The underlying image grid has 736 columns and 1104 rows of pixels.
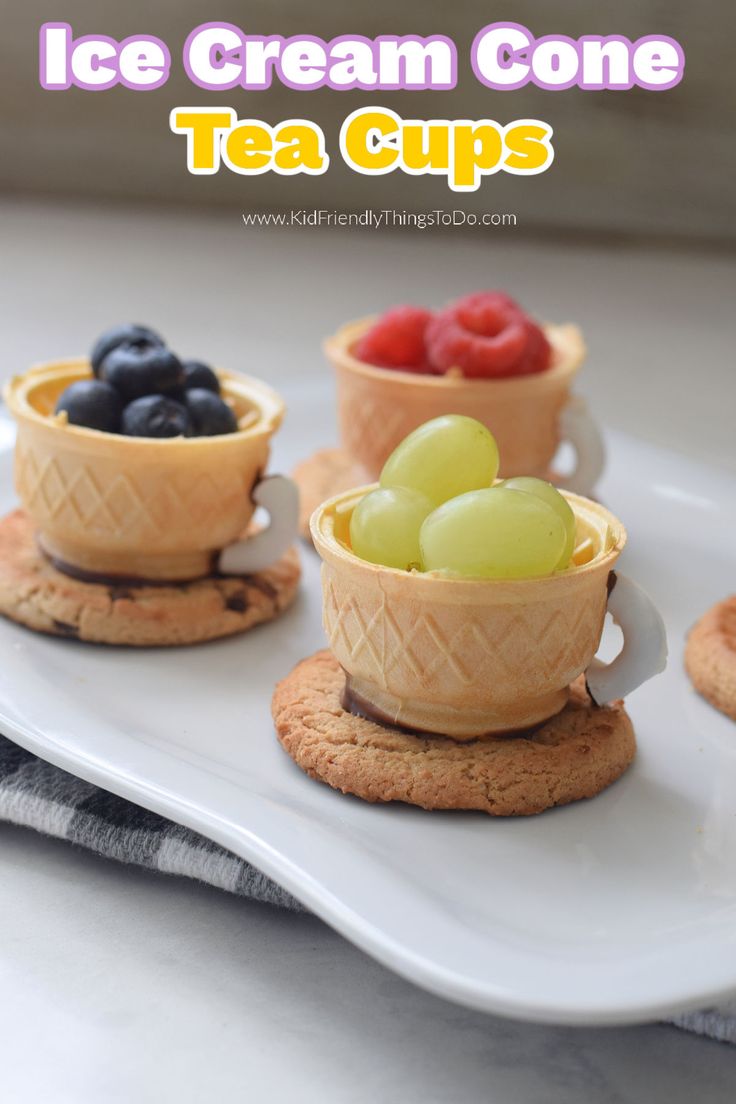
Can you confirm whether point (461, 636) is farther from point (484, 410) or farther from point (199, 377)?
point (484, 410)

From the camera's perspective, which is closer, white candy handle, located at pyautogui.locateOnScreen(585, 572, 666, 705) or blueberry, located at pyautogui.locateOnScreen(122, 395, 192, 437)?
white candy handle, located at pyautogui.locateOnScreen(585, 572, 666, 705)

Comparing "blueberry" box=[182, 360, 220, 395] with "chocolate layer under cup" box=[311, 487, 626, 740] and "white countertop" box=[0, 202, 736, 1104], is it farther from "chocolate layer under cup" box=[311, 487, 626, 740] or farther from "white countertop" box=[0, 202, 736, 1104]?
"white countertop" box=[0, 202, 736, 1104]

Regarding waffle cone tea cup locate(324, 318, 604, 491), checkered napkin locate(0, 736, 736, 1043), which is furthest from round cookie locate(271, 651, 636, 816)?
waffle cone tea cup locate(324, 318, 604, 491)

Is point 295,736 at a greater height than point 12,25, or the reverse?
point 12,25

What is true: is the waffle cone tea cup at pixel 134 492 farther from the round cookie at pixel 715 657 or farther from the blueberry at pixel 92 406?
the round cookie at pixel 715 657

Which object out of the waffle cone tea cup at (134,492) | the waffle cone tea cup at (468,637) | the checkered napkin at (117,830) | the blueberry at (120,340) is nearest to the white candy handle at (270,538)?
the waffle cone tea cup at (134,492)

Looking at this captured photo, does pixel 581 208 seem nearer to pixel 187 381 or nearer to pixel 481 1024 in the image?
pixel 187 381

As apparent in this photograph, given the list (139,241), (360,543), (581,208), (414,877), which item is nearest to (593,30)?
(581,208)
